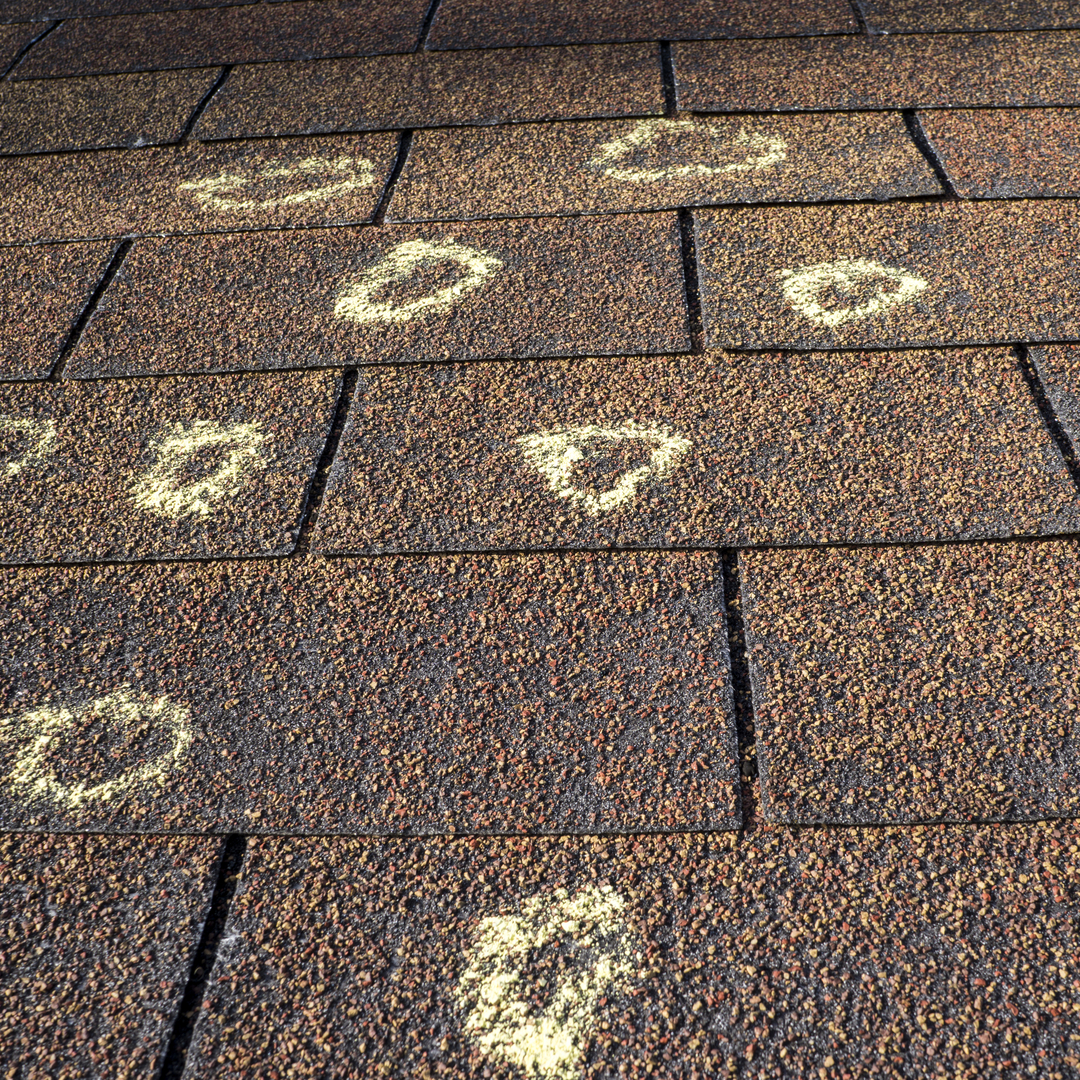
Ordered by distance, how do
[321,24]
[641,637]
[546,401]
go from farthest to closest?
[321,24] → [546,401] → [641,637]

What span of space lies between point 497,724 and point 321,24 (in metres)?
2.98

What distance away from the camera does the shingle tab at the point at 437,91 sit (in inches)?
116

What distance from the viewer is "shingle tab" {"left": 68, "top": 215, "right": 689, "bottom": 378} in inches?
84.4

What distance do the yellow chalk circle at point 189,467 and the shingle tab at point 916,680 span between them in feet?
3.11

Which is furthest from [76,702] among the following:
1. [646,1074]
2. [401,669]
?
[646,1074]

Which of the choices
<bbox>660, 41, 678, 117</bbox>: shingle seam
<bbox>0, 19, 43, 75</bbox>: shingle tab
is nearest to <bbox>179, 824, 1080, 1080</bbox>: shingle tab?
<bbox>660, 41, 678, 117</bbox>: shingle seam

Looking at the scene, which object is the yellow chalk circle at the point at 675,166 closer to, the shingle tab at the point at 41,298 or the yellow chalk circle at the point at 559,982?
the shingle tab at the point at 41,298

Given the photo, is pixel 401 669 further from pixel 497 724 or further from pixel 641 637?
pixel 641 637

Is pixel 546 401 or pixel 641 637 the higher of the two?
pixel 546 401

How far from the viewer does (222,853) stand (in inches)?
52.7

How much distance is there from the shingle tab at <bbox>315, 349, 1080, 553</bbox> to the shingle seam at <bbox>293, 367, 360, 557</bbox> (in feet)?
0.07

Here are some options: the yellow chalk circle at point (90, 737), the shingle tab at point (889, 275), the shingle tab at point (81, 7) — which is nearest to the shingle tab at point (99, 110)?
the shingle tab at point (81, 7)

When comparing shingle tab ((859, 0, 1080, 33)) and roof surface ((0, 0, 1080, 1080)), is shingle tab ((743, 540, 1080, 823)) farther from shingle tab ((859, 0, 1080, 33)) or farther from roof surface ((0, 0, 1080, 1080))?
shingle tab ((859, 0, 1080, 33))

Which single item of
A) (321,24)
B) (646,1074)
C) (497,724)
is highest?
(321,24)
